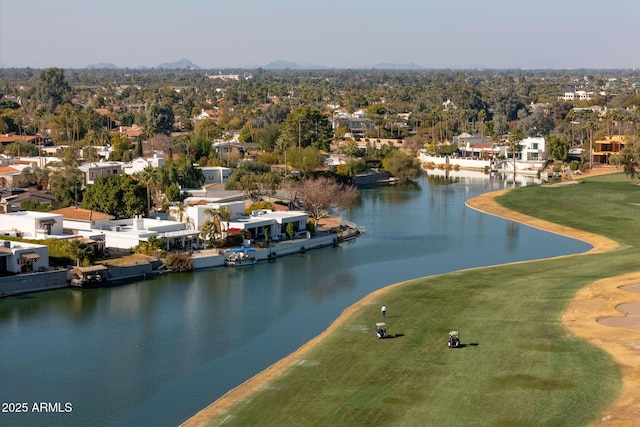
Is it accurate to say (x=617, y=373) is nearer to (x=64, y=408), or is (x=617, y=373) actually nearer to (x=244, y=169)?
(x=64, y=408)

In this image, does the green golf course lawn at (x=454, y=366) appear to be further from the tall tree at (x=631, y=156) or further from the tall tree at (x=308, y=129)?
the tall tree at (x=308, y=129)

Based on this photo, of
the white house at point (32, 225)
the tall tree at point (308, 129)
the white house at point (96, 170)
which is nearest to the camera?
the white house at point (32, 225)

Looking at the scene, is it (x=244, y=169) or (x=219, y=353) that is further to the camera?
(x=244, y=169)

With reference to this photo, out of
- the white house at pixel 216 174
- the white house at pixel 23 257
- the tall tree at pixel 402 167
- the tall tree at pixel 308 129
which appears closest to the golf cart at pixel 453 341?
the white house at pixel 23 257

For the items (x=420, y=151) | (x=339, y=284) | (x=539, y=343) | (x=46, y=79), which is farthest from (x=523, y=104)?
(x=539, y=343)

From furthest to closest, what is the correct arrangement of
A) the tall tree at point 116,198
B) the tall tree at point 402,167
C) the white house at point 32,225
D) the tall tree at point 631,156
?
the tall tree at point 402,167 < the tall tree at point 631,156 < the tall tree at point 116,198 < the white house at point 32,225

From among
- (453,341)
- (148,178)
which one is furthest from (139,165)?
(453,341)

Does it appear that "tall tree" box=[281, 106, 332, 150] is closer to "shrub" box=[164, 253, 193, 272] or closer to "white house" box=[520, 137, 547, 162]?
"white house" box=[520, 137, 547, 162]
